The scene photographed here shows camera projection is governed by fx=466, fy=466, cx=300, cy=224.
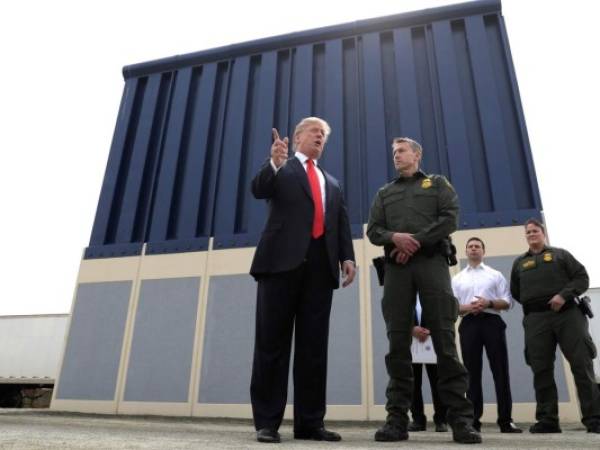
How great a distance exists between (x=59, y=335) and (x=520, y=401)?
9702 millimetres

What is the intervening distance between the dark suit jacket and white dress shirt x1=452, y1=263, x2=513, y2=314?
1504 millimetres

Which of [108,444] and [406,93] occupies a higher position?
[406,93]

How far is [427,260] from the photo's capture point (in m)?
2.17

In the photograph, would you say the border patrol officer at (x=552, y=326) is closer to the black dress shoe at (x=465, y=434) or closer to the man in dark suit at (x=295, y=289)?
the black dress shoe at (x=465, y=434)

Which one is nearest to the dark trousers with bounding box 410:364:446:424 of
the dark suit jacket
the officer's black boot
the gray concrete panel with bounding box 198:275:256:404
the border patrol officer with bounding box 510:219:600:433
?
the officer's black boot

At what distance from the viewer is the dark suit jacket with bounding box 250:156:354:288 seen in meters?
2.14

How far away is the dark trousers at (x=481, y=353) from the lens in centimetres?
320

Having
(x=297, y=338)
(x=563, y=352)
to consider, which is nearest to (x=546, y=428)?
(x=563, y=352)

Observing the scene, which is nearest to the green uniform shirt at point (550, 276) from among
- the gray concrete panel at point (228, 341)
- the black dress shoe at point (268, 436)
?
the black dress shoe at point (268, 436)

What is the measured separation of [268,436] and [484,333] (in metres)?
2.04

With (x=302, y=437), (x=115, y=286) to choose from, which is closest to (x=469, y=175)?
(x=302, y=437)

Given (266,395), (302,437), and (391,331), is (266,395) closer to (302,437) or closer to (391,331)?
(302,437)

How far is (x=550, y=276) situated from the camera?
3076mm

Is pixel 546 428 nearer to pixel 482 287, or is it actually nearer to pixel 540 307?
pixel 540 307
